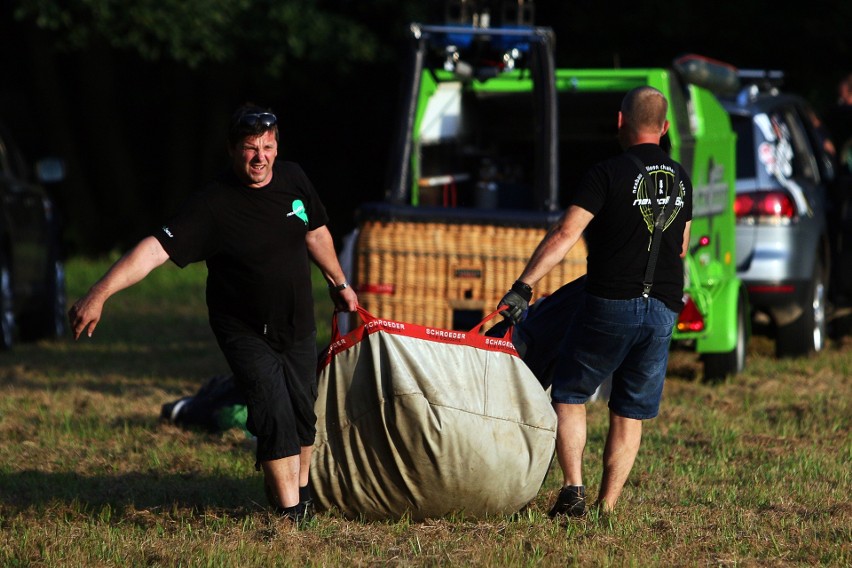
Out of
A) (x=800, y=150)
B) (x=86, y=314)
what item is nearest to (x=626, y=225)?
(x=86, y=314)

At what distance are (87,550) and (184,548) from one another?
14.9 inches

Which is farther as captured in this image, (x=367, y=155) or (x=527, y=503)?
(x=367, y=155)

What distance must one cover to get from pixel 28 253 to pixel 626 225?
8267mm

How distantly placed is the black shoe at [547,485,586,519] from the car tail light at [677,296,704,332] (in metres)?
3.74

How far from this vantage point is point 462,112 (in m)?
11.4

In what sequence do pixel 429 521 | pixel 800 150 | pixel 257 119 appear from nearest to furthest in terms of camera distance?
pixel 257 119, pixel 429 521, pixel 800 150

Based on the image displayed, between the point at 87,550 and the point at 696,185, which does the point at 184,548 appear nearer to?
the point at 87,550

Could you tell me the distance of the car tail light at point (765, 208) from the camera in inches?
444

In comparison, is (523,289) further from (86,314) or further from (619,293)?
(86,314)

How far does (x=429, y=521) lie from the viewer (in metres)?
6.41

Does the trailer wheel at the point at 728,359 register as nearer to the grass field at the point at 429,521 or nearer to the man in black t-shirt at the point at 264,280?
the grass field at the point at 429,521

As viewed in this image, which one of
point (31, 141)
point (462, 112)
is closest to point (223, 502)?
point (462, 112)

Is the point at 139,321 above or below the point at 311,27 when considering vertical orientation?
below

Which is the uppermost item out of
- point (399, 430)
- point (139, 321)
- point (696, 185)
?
point (696, 185)
